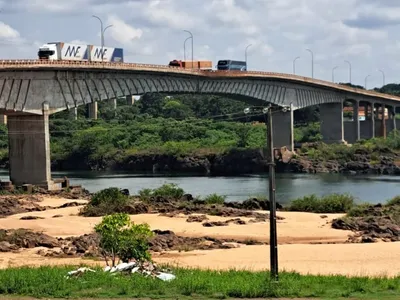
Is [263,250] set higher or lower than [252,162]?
lower

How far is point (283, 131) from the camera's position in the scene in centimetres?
11675

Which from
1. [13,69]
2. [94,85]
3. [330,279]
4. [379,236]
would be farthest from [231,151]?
[330,279]

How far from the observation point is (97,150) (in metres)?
126

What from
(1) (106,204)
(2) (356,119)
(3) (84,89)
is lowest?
(1) (106,204)

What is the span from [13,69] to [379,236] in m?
33.1

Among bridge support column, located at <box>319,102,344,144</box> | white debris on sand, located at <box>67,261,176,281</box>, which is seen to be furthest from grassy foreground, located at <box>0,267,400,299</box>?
bridge support column, located at <box>319,102,344,144</box>

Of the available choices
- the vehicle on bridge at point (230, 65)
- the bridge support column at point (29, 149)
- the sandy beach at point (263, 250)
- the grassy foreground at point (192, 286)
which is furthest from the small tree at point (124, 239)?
the vehicle on bridge at point (230, 65)

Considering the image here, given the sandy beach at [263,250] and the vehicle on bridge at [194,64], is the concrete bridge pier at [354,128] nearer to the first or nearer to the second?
the vehicle on bridge at [194,64]

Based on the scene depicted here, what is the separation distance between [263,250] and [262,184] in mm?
52434

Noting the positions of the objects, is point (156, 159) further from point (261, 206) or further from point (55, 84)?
point (261, 206)

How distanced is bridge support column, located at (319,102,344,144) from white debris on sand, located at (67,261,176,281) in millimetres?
103675

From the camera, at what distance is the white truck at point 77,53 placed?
242 ft

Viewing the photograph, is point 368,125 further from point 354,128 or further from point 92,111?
point 92,111

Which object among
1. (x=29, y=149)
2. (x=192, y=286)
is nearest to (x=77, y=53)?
(x=29, y=149)
